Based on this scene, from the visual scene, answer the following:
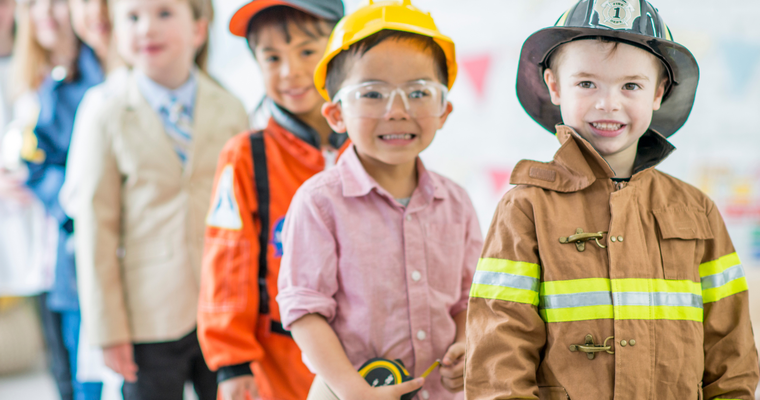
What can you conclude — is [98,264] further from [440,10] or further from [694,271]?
[440,10]

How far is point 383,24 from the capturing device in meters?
1.27

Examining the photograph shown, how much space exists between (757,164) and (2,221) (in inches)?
165

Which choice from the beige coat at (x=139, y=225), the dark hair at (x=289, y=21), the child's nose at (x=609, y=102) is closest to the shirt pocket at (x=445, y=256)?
the child's nose at (x=609, y=102)

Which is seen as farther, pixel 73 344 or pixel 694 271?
pixel 73 344

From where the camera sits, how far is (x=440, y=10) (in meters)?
2.98

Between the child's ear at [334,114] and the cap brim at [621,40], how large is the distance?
41 cm

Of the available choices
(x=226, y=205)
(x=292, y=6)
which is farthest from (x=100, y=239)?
(x=292, y=6)

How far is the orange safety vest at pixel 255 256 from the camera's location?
1.54 meters

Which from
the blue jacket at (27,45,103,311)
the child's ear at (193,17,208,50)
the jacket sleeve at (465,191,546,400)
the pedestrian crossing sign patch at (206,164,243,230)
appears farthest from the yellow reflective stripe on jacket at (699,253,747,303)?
the blue jacket at (27,45,103,311)

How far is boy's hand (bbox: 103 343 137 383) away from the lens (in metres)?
Answer: 1.91

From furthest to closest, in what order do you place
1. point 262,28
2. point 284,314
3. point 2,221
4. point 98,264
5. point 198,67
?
point 2,221 → point 198,67 → point 98,264 → point 262,28 → point 284,314

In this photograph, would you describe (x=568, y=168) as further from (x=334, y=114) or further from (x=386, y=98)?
(x=334, y=114)

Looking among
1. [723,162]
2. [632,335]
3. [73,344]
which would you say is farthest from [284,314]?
[723,162]

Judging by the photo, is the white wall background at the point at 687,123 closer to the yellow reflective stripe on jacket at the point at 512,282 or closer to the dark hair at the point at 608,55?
the dark hair at the point at 608,55
